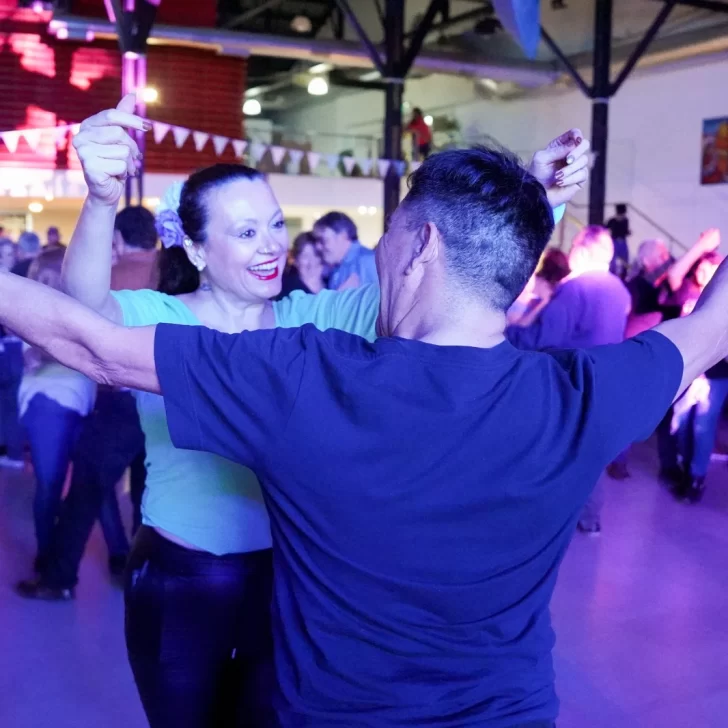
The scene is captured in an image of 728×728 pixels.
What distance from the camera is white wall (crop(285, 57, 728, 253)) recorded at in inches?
448

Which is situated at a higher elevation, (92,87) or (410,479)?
(92,87)

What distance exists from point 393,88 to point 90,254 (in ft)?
29.3

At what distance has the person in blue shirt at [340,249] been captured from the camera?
4.77m

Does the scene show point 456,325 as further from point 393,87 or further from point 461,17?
point 461,17

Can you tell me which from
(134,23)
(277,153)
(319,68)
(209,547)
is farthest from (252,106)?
(209,547)

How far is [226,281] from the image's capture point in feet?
5.03

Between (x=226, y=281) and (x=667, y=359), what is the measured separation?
78 centimetres

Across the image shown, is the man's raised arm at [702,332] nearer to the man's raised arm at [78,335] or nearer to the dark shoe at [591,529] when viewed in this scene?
the man's raised arm at [78,335]

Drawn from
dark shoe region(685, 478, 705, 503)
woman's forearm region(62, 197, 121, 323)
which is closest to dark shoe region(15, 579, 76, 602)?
woman's forearm region(62, 197, 121, 323)

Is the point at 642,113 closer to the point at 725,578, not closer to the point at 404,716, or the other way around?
the point at 725,578

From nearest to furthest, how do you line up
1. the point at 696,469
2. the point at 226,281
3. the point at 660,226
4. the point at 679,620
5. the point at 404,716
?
1. the point at 404,716
2. the point at 226,281
3. the point at 679,620
4. the point at 696,469
5. the point at 660,226

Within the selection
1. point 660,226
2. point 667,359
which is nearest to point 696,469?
point 667,359

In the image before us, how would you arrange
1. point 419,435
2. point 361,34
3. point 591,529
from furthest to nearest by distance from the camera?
1. point 361,34
2. point 591,529
3. point 419,435

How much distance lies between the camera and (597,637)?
3037mm
